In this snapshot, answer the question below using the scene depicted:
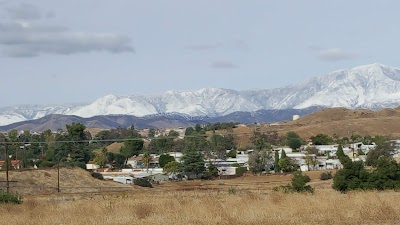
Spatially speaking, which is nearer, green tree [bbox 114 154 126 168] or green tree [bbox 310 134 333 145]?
green tree [bbox 114 154 126 168]

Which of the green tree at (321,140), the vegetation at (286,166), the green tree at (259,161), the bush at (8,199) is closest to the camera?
the bush at (8,199)

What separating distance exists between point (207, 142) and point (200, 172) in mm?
40432

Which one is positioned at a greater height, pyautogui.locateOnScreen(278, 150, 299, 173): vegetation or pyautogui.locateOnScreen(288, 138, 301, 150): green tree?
pyautogui.locateOnScreen(288, 138, 301, 150): green tree

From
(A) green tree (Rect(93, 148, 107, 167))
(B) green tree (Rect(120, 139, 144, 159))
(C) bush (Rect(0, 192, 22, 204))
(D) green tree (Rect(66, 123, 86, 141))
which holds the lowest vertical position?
(A) green tree (Rect(93, 148, 107, 167))

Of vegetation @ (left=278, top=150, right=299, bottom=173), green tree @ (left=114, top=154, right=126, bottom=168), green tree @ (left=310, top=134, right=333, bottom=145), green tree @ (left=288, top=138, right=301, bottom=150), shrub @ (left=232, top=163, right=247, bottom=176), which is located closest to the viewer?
vegetation @ (left=278, top=150, right=299, bottom=173)

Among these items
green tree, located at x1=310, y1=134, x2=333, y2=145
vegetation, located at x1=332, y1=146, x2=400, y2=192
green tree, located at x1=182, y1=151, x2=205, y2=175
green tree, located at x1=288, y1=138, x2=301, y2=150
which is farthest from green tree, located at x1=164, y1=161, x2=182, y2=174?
vegetation, located at x1=332, y1=146, x2=400, y2=192

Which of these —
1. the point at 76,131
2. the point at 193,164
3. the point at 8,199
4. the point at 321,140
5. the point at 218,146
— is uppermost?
the point at 76,131

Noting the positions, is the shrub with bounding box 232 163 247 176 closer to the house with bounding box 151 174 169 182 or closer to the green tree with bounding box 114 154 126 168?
the house with bounding box 151 174 169 182

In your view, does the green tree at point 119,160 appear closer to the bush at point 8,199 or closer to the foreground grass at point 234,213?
the bush at point 8,199

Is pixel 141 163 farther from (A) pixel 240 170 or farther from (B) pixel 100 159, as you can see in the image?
→ (A) pixel 240 170

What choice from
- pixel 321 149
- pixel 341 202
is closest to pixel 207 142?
pixel 321 149

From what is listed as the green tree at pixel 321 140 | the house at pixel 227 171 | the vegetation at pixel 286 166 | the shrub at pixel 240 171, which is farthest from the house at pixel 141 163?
the green tree at pixel 321 140

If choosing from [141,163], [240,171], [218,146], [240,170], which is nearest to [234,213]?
[240,171]

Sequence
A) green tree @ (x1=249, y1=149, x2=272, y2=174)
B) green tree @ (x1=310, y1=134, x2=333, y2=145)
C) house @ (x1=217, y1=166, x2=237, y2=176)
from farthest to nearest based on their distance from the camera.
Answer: green tree @ (x1=310, y1=134, x2=333, y2=145), green tree @ (x1=249, y1=149, x2=272, y2=174), house @ (x1=217, y1=166, x2=237, y2=176)
